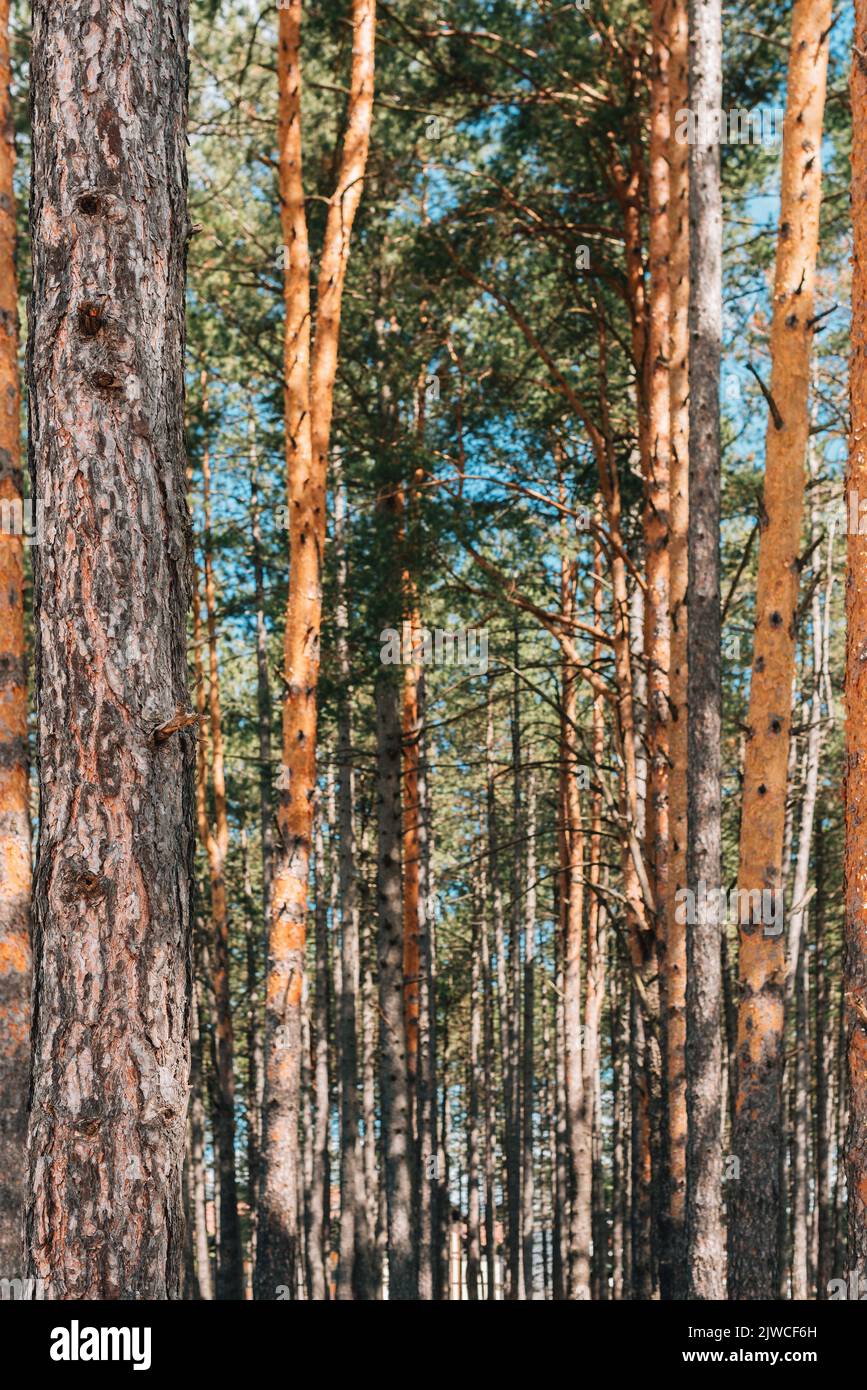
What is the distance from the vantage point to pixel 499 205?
1095 cm

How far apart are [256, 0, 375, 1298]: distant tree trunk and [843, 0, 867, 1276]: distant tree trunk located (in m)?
4.54

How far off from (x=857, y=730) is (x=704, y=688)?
10.5ft

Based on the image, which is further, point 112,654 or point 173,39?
point 173,39

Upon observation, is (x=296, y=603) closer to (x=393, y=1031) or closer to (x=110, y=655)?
(x=393, y=1031)

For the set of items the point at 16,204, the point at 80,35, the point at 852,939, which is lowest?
the point at 852,939

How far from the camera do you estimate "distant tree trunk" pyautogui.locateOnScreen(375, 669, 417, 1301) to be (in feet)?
38.6

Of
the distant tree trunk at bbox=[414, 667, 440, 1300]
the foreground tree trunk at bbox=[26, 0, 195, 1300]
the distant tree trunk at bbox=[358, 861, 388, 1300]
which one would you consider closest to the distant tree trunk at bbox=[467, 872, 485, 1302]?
the distant tree trunk at bbox=[358, 861, 388, 1300]

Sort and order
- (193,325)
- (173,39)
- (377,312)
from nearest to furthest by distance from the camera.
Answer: (173,39), (377,312), (193,325)

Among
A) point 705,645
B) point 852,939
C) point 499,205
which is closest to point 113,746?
point 852,939

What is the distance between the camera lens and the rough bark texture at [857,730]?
4035mm

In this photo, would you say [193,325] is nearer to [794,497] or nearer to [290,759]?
[290,759]

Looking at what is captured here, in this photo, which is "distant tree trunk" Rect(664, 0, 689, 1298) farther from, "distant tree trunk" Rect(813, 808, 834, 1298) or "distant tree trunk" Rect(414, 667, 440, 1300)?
"distant tree trunk" Rect(813, 808, 834, 1298)

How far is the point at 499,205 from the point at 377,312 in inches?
72.4

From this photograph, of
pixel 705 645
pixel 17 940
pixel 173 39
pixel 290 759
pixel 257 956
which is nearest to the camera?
pixel 173 39
